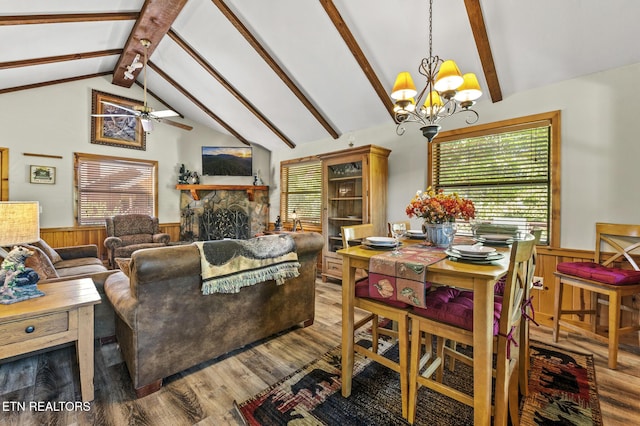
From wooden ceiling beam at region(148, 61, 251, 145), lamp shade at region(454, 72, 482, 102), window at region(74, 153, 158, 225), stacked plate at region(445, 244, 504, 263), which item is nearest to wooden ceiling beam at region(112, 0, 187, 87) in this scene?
wooden ceiling beam at region(148, 61, 251, 145)

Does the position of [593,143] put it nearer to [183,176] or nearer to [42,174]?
[183,176]

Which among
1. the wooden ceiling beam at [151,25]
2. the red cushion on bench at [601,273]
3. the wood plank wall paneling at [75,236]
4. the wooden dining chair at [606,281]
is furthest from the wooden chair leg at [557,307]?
the wood plank wall paneling at [75,236]

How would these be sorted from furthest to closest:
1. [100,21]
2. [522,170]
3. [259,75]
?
[259,75] < [100,21] < [522,170]

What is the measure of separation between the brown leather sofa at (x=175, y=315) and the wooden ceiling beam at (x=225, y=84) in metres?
3.36

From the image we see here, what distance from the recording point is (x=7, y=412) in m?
1.61

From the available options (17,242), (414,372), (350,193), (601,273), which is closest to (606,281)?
(601,273)

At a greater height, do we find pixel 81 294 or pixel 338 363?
pixel 81 294

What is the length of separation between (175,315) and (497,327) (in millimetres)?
1901

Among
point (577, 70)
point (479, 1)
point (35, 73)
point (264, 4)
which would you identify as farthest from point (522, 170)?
point (35, 73)

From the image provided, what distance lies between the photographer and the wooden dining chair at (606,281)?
2146 mm

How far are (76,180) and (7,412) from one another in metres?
4.49

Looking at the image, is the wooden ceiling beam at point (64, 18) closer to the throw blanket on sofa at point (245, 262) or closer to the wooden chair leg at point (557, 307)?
the throw blanket on sofa at point (245, 262)

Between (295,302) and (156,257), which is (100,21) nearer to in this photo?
(156,257)

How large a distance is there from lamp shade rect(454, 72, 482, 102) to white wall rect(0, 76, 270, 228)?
18.7 feet
